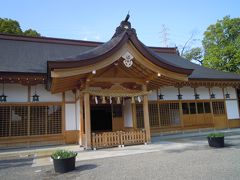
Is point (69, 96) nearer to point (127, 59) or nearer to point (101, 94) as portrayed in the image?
point (101, 94)

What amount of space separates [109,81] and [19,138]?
16.7 feet

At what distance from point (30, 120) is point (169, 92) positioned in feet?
27.0

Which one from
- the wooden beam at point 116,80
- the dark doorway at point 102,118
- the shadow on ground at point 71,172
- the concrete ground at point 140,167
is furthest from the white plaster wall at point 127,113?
the shadow on ground at point 71,172

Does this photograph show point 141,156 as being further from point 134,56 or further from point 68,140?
point 68,140

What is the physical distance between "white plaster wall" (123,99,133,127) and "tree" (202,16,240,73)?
15.4 metres

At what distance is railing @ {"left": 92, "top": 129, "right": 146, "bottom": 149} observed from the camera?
8.58m

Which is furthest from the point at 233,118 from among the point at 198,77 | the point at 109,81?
the point at 109,81

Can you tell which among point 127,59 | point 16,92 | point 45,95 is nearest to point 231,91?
point 127,59

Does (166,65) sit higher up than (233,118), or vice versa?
(166,65)

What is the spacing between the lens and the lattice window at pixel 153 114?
41.8 ft

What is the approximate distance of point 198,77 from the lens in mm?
13141

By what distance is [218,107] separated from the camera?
1466 cm

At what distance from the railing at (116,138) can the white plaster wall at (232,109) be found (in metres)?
8.56

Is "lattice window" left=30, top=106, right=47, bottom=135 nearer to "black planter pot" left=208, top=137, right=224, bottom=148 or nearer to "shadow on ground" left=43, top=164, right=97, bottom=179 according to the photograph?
"shadow on ground" left=43, top=164, right=97, bottom=179
